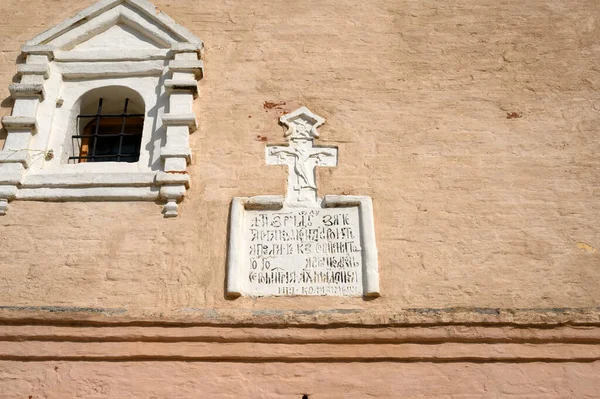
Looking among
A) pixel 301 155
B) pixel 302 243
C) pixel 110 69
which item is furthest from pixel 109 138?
pixel 302 243

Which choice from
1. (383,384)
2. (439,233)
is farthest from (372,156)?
(383,384)

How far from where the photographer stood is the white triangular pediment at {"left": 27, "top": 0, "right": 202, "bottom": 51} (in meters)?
5.83

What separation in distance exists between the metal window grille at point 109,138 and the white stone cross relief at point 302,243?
1.17 m

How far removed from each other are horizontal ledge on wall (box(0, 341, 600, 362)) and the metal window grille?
5.29ft

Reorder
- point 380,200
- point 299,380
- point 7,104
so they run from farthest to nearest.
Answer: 1. point 7,104
2. point 380,200
3. point 299,380

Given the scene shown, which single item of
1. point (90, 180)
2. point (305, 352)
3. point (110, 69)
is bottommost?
point (305, 352)

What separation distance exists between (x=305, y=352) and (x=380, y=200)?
1.21 m

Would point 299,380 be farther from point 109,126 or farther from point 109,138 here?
point 109,126

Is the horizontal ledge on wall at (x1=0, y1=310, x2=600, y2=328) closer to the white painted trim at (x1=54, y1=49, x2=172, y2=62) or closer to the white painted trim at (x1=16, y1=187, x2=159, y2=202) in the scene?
the white painted trim at (x1=16, y1=187, x2=159, y2=202)

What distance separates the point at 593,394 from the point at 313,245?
6.01ft

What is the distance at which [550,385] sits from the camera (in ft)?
13.8

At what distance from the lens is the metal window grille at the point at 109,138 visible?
18.1 feet

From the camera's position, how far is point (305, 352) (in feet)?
14.1

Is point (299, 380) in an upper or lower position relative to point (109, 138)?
lower
